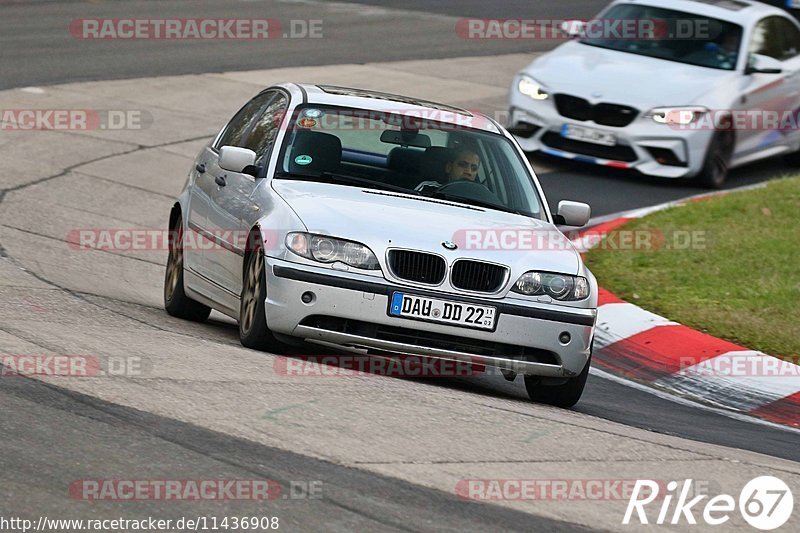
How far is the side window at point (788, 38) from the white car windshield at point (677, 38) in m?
1.04

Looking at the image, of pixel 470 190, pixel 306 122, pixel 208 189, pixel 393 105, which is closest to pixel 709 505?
pixel 470 190

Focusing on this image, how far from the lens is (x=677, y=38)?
17047 millimetres

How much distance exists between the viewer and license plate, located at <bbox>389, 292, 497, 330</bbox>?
7469 mm

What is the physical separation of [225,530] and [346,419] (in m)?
1.47

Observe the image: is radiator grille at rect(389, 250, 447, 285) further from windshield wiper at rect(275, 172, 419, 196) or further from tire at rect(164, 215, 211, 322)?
tire at rect(164, 215, 211, 322)

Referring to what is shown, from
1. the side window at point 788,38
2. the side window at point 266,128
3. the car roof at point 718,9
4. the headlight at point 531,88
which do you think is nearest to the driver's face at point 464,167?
the side window at point 266,128

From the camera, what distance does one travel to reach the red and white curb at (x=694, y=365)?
8938mm

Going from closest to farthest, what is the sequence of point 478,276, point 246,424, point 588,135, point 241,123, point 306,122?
point 246,424, point 478,276, point 306,122, point 241,123, point 588,135

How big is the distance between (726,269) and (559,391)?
3.79 metres

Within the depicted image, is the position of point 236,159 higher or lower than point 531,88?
higher

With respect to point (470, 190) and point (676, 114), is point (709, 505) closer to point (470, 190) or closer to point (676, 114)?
point (470, 190)

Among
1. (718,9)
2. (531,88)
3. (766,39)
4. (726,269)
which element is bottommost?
(726,269)

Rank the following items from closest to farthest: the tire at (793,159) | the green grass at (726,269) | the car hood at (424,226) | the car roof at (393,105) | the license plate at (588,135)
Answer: the car hood at (424,226), the car roof at (393,105), the green grass at (726,269), the license plate at (588,135), the tire at (793,159)

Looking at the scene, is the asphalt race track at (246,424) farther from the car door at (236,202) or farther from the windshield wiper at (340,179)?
the windshield wiper at (340,179)
